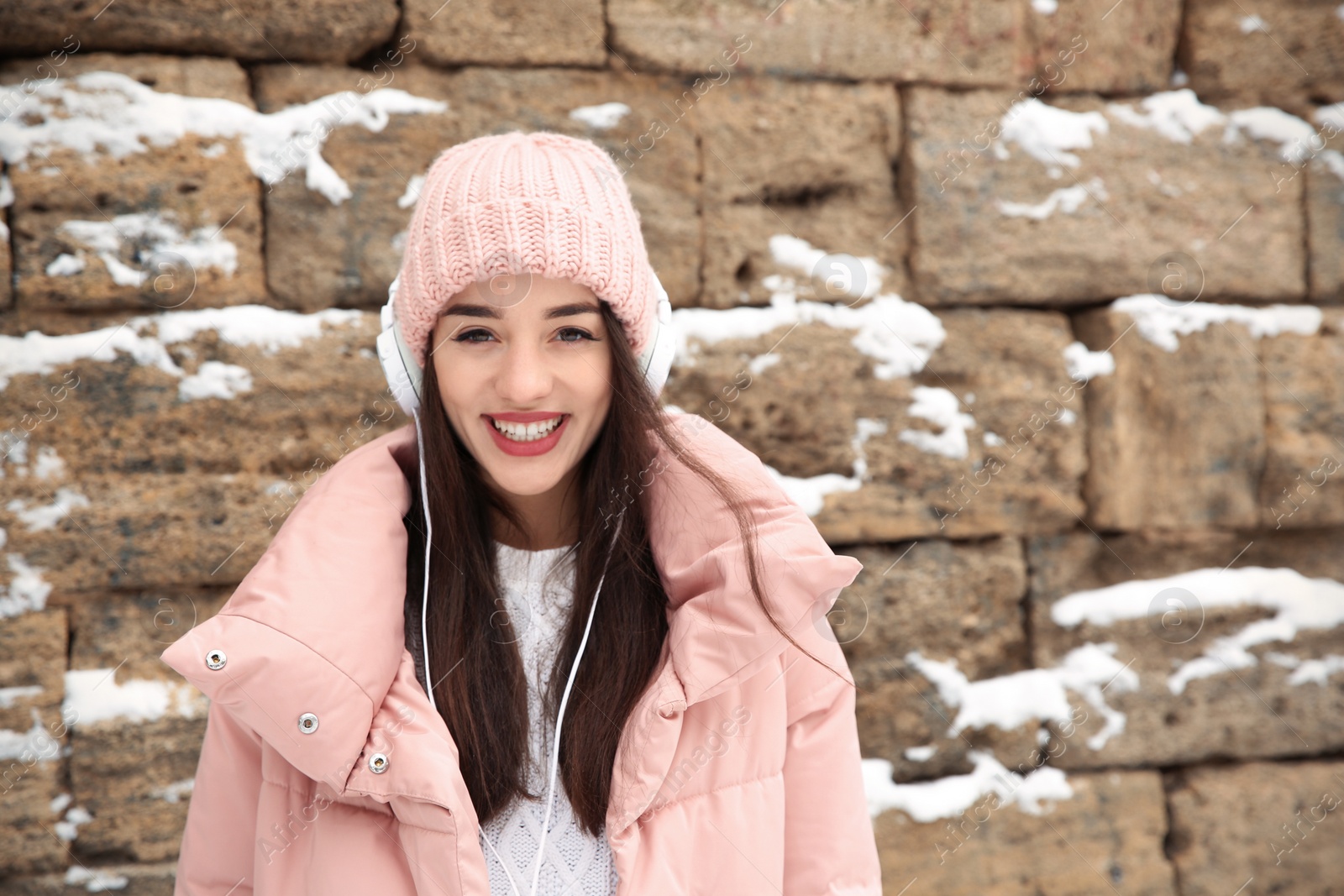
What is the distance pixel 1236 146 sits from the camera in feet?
10.1

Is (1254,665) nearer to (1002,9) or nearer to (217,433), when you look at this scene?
(1002,9)

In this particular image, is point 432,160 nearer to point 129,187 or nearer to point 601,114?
point 601,114

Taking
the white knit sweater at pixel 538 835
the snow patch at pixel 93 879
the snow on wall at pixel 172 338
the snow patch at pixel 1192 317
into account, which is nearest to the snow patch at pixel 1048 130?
the snow patch at pixel 1192 317

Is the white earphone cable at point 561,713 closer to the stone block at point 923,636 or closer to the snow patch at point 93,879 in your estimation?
the stone block at point 923,636

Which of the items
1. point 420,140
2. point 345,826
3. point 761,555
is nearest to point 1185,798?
point 761,555

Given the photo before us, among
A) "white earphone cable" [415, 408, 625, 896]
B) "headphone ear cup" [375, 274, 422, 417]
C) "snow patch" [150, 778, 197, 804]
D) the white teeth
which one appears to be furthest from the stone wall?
the white teeth

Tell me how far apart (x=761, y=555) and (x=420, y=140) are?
1.74 metres

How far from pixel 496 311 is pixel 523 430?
0.62ft

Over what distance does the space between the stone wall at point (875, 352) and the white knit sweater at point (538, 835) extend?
3.95 feet

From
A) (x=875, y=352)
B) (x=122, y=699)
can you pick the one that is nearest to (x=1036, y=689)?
(x=875, y=352)

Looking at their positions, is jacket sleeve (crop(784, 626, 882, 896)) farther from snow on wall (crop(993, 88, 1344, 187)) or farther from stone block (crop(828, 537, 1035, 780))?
snow on wall (crop(993, 88, 1344, 187))

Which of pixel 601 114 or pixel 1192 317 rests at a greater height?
pixel 601 114

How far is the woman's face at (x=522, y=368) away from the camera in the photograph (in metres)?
1.51

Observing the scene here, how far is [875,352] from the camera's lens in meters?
2.87
